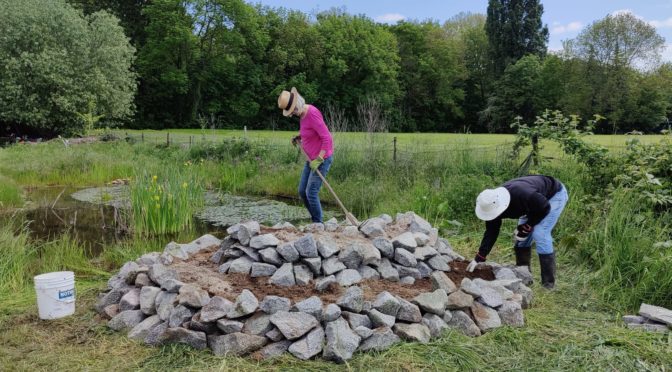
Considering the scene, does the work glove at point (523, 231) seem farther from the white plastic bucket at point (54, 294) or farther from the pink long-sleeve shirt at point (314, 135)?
the white plastic bucket at point (54, 294)

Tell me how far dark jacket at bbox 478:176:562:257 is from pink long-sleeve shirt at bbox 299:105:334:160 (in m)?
2.04

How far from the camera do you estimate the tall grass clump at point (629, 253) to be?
3.56 m

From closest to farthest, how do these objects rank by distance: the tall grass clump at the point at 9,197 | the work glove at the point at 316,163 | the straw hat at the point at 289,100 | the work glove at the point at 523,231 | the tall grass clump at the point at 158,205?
the work glove at the point at 523,231
the straw hat at the point at 289,100
the work glove at the point at 316,163
the tall grass clump at the point at 158,205
the tall grass clump at the point at 9,197

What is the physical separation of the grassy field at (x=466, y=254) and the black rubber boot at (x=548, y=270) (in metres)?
0.08

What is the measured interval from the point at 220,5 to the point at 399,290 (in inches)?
1149

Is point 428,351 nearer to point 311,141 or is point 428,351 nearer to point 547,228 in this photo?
point 547,228

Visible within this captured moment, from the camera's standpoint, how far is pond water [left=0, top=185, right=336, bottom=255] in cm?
657

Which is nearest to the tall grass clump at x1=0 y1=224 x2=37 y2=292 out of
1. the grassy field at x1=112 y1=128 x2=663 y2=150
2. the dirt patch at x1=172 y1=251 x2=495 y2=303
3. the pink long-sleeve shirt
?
the dirt patch at x1=172 y1=251 x2=495 y2=303

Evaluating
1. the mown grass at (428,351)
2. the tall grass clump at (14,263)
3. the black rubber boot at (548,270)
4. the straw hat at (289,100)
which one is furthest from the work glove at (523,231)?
the tall grass clump at (14,263)

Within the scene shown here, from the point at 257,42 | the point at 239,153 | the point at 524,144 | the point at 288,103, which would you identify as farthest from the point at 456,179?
the point at 257,42

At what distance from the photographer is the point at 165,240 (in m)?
6.11

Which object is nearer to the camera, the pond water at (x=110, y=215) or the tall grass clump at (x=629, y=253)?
the tall grass clump at (x=629, y=253)

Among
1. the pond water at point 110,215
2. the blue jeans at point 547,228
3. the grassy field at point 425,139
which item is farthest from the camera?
the grassy field at point 425,139

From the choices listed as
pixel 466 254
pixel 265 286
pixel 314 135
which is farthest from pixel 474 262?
pixel 314 135
